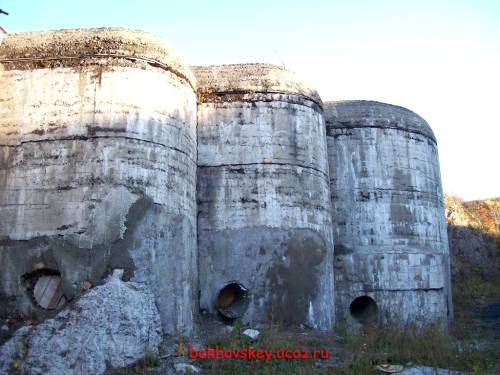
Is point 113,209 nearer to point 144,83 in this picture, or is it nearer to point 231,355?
point 144,83

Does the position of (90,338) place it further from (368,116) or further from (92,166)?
(368,116)

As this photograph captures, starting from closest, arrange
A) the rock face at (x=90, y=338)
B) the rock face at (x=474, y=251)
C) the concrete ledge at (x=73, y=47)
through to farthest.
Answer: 1. the rock face at (x=90, y=338)
2. the concrete ledge at (x=73, y=47)
3. the rock face at (x=474, y=251)

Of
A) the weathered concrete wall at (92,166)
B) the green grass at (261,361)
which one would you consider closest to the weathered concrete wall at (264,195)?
the green grass at (261,361)

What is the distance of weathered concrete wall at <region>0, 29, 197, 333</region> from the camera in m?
7.97

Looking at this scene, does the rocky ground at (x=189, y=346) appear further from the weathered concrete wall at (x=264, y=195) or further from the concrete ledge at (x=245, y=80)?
the concrete ledge at (x=245, y=80)

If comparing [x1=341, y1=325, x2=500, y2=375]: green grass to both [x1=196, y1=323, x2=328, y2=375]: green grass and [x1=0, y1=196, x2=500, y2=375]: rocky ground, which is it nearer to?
[x1=0, y1=196, x2=500, y2=375]: rocky ground

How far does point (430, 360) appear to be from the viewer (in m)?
8.27

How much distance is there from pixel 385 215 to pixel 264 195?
3.98 meters

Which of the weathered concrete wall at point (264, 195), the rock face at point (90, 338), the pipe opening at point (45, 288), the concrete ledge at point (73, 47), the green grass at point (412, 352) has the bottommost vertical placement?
the green grass at point (412, 352)

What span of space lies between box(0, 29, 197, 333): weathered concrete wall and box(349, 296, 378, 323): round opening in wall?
526cm

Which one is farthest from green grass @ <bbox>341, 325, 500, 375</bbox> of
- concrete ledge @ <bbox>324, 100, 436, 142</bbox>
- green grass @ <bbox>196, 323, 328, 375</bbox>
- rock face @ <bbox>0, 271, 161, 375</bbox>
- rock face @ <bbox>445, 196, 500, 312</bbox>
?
rock face @ <bbox>445, 196, 500, 312</bbox>

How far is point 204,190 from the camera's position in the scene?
35.1 feet

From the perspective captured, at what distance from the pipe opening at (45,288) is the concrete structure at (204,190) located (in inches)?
0.8

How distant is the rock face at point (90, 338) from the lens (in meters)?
7.22
